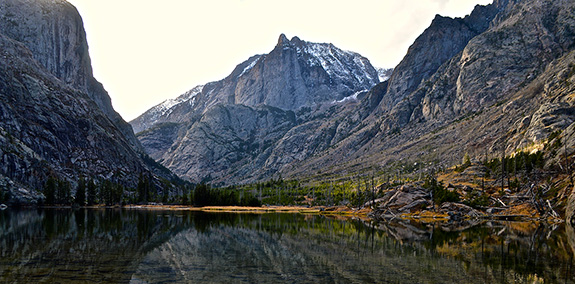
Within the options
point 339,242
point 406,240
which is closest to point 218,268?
point 339,242

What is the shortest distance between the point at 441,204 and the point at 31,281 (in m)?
111

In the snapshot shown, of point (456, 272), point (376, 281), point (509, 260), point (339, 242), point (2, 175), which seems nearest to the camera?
point (376, 281)

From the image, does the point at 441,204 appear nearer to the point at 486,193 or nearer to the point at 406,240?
the point at 486,193

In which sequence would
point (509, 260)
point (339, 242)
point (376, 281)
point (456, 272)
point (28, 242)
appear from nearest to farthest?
point (376, 281)
point (456, 272)
point (509, 260)
point (28, 242)
point (339, 242)

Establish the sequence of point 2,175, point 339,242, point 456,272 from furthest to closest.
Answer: point 2,175, point 339,242, point 456,272

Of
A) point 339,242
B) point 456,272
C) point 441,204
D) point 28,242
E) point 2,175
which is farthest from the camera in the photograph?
point 2,175

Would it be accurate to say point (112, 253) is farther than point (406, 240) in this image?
No

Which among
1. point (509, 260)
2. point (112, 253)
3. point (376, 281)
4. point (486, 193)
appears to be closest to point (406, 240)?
point (509, 260)

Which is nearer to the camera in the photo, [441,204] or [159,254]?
[159,254]

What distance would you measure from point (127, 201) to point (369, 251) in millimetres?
182191

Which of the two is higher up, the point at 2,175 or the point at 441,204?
the point at 2,175

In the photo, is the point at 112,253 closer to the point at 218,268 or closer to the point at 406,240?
the point at 218,268

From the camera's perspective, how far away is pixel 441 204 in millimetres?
114188

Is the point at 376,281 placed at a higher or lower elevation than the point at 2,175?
lower
